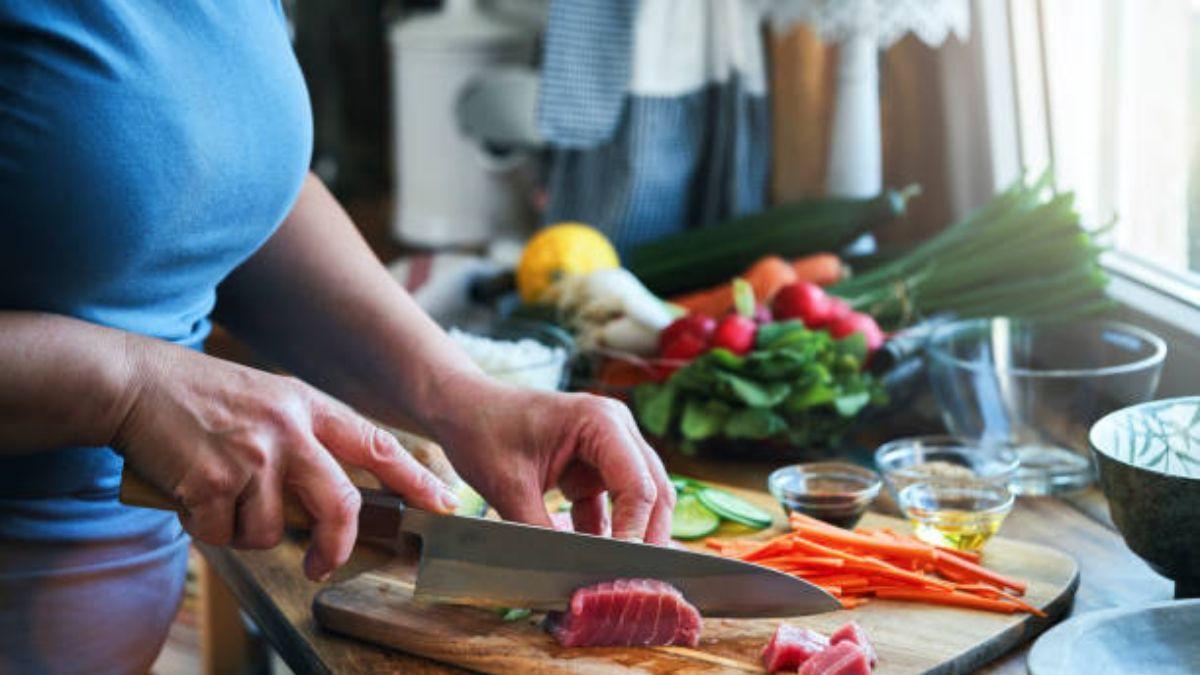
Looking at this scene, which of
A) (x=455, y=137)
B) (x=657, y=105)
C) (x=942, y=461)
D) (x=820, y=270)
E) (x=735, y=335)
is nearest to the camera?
(x=942, y=461)

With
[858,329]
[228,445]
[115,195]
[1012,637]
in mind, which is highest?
[115,195]

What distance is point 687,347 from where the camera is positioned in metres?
1.43

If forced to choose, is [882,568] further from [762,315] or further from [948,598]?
[762,315]

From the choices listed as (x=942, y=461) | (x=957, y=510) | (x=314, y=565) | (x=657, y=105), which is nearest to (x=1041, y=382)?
(x=942, y=461)

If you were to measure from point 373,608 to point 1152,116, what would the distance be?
3.54ft

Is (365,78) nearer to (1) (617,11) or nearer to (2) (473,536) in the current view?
(1) (617,11)

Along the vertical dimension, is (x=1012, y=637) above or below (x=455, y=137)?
below

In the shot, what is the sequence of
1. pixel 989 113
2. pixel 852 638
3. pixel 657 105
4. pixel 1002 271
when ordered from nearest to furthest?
pixel 852 638
pixel 1002 271
pixel 989 113
pixel 657 105

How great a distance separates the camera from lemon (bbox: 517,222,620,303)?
174cm

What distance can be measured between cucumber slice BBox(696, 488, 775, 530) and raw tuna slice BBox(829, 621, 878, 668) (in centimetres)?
24

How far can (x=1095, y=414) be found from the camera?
1287 millimetres

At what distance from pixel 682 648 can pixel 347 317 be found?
0.37 meters

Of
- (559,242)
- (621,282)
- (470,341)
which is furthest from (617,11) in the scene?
(470,341)

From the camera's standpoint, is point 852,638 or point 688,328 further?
point 688,328
